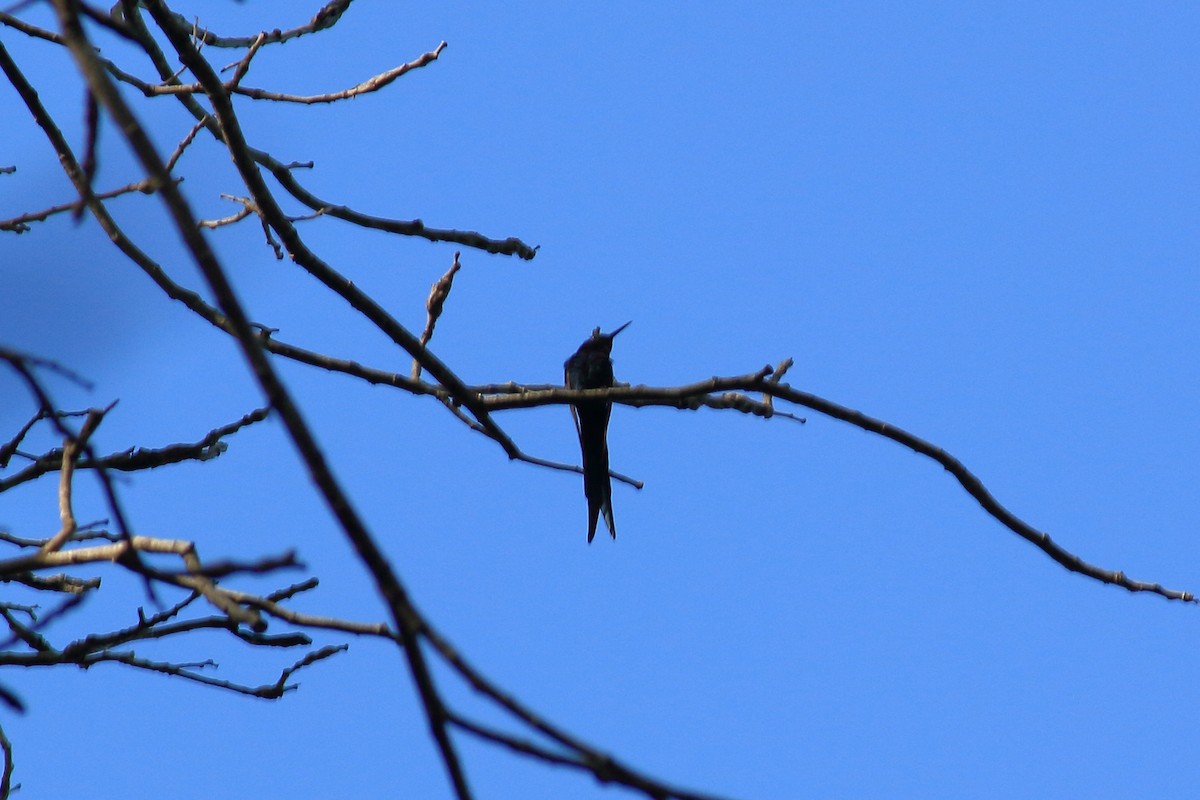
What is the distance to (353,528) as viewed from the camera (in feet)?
3.75

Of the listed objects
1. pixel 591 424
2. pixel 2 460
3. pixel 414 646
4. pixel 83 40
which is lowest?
pixel 414 646

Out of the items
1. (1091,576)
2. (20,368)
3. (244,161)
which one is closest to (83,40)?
(20,368)

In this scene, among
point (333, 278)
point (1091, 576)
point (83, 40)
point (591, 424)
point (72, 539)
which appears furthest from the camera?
point (591, 424)

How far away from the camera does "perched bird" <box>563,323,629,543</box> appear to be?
6.13 metres

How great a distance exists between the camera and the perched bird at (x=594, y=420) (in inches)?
241

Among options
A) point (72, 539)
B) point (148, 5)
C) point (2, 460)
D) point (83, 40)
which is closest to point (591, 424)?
point (2, 460)

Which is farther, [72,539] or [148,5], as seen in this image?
[148,5]

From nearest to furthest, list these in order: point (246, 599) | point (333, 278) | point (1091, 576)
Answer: point (246, 599)
point (1091, 576)
point (333, 278)

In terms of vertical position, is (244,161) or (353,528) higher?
(244,161)

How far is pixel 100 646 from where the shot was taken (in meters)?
2.79

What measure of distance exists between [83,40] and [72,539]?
0.81m

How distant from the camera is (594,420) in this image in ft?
21.7

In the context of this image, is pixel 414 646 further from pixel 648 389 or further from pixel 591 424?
pixel 591 424

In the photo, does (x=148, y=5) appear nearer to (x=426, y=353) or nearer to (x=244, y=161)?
(x=244, y=161)
